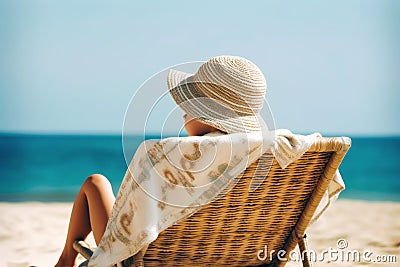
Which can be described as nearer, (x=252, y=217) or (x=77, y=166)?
(x=252, y=217)

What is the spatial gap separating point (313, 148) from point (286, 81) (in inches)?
781

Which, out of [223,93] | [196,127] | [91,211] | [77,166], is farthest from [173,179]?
[77,166]

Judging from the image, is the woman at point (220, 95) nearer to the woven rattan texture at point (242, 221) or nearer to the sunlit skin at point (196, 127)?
the sunlit skin at point (196, 127)

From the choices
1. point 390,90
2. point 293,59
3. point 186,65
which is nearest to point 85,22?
point 293,59

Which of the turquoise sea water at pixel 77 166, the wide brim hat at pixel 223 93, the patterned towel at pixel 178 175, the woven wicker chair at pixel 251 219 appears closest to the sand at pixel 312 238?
the woven wicker chair at pixel 251 219

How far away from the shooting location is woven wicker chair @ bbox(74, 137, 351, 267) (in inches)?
78.7

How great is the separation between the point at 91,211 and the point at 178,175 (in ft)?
1.80

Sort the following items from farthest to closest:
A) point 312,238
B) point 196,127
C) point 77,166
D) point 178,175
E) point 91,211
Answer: point 77,166
point 312,238
point 91,211
point 196,127
point 178,175

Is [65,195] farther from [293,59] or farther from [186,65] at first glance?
[293,59]

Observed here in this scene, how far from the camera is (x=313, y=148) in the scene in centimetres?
196

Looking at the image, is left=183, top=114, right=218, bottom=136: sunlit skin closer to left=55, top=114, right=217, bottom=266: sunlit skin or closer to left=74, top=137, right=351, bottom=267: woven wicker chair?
left=74, top=137, right=351, bottom=267: woven wicker chair

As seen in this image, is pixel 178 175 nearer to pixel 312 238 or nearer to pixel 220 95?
pixel 220 95

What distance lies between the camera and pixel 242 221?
6.86ft

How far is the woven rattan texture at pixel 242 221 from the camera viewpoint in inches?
79.0
